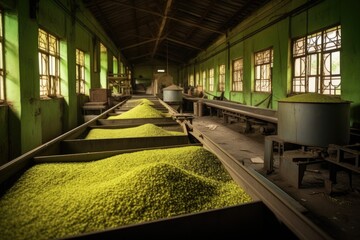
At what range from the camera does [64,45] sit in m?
7.11

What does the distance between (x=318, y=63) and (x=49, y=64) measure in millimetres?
6323

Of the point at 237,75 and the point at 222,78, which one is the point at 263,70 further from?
the point at 222,78

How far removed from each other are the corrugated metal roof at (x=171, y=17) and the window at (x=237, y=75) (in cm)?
157

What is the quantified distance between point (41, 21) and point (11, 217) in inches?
205

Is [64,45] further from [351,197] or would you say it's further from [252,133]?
[351,197]

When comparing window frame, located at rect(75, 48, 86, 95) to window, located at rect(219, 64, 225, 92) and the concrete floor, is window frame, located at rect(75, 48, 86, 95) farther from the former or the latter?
window, located at rect(219, 64, 225, 92)

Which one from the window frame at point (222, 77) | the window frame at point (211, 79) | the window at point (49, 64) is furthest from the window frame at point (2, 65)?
the window frame at point (211, 79)

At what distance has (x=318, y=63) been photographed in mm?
6324

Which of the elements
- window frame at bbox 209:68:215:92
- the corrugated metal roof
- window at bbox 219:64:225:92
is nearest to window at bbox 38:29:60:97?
the corrugated metal roof

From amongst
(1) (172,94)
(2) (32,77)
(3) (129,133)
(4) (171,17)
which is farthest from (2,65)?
(4) (171,17)

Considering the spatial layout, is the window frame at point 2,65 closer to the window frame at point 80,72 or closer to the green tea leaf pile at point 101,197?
the green tea leaf pile at point 101,197

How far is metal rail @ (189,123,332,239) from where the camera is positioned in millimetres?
1170

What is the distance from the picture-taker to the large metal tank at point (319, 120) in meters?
3.72

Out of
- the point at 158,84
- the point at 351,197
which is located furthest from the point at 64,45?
the point at 158,84
